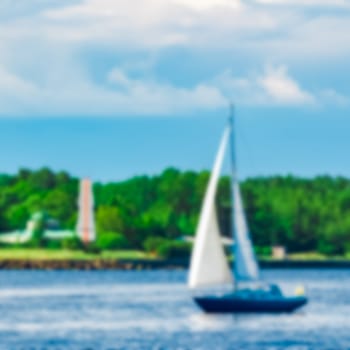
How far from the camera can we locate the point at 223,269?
10150 centimetres

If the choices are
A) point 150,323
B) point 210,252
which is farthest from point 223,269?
point 150,323

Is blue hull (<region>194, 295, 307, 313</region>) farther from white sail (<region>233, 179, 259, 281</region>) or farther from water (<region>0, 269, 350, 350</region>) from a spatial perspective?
white sail (<region>233, 179, 259, 281</region>)

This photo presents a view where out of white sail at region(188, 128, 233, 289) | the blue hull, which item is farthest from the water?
white sail at region(188, 128, 233, 289)

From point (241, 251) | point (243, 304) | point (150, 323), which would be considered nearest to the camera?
point (243, 304)

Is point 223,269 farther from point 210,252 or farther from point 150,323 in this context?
point 150,323

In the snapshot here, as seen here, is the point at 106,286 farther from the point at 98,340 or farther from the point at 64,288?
the point at 98,340

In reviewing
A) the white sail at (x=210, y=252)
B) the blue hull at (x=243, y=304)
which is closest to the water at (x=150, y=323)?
the blue hull at (x=243, y=304)

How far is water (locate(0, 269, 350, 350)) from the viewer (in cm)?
8744

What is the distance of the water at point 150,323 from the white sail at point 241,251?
8.00 ft

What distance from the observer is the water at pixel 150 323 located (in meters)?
87.4

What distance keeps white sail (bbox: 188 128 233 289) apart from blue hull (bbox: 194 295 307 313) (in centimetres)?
105

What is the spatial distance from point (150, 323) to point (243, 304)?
17.8 feet

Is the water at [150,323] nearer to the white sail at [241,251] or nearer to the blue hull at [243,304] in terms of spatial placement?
the blue hull at [243,304]

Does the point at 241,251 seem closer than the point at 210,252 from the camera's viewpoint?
No
